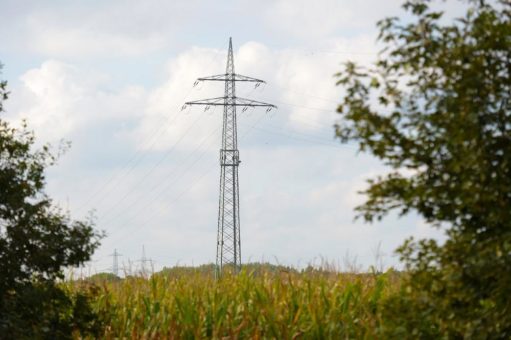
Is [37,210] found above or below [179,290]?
above

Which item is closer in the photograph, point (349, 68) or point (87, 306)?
point (349, 68)

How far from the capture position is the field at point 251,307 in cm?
1519

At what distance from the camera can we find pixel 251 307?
16453 mm

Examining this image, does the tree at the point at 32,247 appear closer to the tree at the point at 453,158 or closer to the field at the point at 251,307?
the field at the point at 251,307

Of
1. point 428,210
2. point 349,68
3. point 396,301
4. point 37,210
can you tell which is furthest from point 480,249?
point 37,210

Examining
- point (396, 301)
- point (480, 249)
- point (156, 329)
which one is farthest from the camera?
point (156, 329)

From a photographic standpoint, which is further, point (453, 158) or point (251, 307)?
point (251, 307)

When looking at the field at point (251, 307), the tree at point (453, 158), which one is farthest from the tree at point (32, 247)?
the tree at point (453, 158)

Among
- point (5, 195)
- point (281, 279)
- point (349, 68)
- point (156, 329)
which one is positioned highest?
point (349, 68)

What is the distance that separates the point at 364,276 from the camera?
18484mm

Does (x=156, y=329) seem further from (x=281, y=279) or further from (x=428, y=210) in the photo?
(x=428, y=210)

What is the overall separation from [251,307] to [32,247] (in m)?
4.76

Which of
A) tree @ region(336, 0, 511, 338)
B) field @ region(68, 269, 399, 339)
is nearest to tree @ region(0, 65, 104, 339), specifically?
field @ region(68, 269, 399, 339)

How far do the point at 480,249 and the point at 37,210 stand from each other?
7810 millimetres
